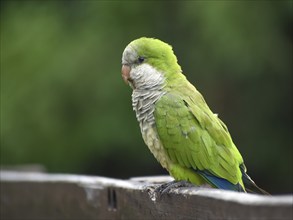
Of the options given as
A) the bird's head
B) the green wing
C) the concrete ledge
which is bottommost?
the concrete ledge

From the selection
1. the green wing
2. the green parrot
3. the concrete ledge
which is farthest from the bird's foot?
the green wing

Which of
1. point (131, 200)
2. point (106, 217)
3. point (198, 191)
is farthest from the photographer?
point (106, 217)

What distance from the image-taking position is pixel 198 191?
2865mm

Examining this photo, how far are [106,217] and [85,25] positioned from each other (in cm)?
515

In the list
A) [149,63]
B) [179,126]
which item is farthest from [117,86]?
[179,126]

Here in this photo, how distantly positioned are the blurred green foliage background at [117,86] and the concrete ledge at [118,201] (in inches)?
112

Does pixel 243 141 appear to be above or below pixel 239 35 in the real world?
below

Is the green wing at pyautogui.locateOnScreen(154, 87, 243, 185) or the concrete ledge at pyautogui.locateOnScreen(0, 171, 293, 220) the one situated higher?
the green wing at pyautogui.locateOnScreen(154, 87, 243, 185)

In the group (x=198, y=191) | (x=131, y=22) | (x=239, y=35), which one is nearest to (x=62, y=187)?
(x=198, y=191)

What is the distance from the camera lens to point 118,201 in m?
3.75

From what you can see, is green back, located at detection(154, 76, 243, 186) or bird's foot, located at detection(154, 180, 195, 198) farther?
green back, located at detection(154, 76, 243, 186)

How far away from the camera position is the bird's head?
431 cm

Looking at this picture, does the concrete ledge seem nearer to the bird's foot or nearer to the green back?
the bird's foot

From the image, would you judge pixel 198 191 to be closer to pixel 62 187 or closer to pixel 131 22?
pixel 62 187
